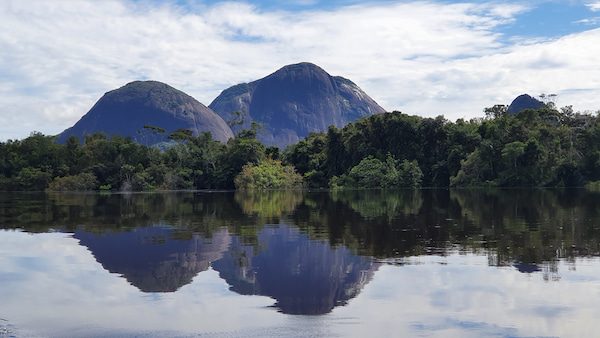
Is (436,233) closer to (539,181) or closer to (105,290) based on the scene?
(105,290)

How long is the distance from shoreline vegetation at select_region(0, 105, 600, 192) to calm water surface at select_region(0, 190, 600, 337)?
59.8m

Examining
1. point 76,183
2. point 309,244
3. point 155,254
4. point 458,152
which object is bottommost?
point 155,254

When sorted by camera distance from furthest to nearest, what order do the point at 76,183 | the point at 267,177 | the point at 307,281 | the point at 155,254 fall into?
the point at 267,177 < the point at 76,183 < the point at 155,254 < the point at 307,281

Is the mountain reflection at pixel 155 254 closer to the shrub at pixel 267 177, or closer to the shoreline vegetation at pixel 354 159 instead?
the shoreline vegetation at pixel 354 159

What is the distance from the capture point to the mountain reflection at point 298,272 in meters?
12.4

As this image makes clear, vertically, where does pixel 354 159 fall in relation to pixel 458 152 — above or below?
below

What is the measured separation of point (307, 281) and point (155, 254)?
6.76 m

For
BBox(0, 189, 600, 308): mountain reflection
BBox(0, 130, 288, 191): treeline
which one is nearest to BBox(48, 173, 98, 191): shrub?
BBox(0, 130, 288, 191): treeline

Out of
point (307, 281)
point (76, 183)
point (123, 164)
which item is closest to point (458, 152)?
point (123, 164)

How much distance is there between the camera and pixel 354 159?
99000mm

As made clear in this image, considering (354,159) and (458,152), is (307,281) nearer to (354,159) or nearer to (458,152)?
(458,152)

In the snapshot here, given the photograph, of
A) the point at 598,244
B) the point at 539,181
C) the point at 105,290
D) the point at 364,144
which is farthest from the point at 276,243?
the point at 364,144

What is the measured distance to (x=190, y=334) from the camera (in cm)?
993

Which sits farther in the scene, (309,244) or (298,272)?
(309,244)
